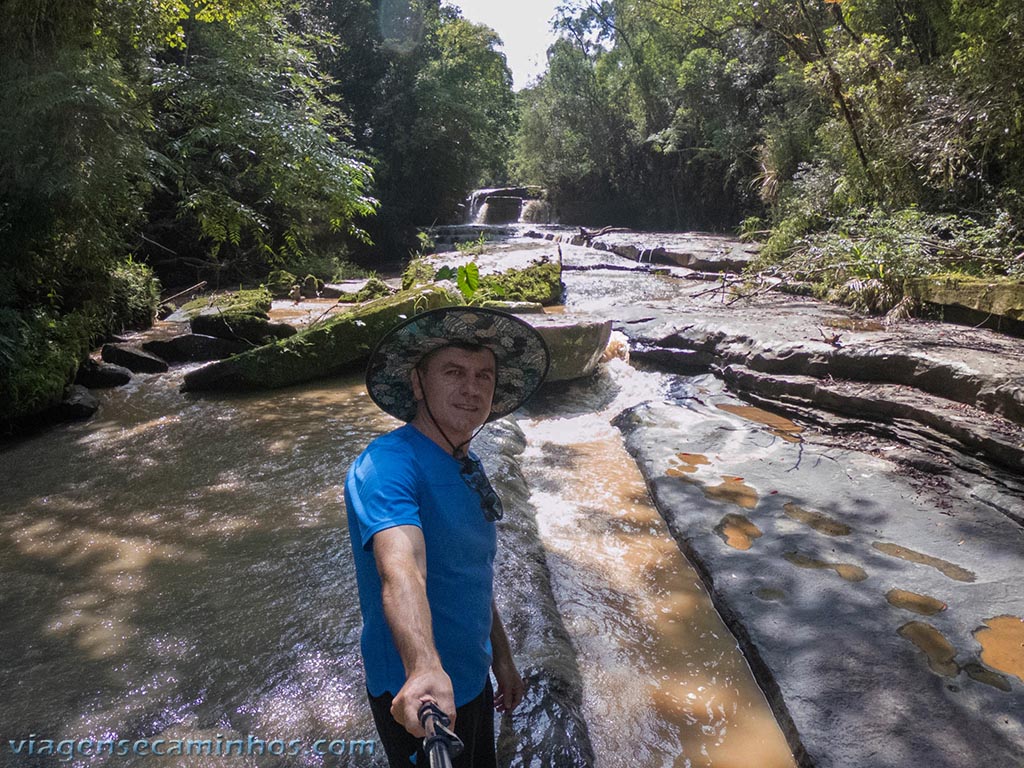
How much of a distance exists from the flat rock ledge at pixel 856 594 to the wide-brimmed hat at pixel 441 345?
5.92ft

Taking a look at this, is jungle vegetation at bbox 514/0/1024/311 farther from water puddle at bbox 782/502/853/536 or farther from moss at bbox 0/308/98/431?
moss at bbox 0/308/98/431

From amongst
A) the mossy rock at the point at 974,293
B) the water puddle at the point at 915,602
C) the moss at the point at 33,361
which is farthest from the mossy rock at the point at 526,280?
the water puddle at the point at 915,602

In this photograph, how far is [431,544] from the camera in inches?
52.7

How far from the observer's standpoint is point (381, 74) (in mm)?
22781

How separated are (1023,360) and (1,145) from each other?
890cm

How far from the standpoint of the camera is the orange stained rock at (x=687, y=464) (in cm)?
473

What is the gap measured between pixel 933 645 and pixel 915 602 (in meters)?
0.33

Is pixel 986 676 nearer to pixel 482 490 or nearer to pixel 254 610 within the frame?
pixel 482 490

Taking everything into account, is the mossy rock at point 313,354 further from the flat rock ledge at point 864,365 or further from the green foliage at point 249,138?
the flat rock ledge at point 864,365

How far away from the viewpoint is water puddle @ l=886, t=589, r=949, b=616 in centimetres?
293

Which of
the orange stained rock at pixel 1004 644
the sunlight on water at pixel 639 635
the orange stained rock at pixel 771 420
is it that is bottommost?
the sunlight on water at pixel 639 635

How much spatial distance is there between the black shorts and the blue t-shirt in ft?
0.13

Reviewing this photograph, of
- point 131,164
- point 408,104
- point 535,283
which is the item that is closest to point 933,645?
point 535,283

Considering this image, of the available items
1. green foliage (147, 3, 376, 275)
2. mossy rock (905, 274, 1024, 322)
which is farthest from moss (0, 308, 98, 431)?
mossy rock (905, 274, 1024, 322)
